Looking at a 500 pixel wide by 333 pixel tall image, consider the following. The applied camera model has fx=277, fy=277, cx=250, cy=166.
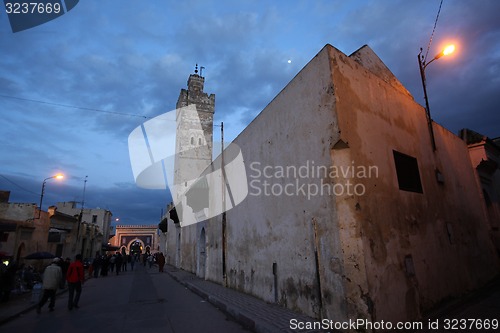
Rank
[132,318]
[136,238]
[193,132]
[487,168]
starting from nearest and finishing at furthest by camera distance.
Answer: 1. [132,318]
2. [487,168]
3. [193,132]
4. [136,238]

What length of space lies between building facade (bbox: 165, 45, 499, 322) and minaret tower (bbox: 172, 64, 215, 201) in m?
22.4

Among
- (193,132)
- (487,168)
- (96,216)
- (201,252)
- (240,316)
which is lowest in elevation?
(240,316)

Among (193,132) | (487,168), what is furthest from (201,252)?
(193,132)

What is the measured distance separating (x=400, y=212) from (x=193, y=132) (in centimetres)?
2797

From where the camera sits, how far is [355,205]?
483cm

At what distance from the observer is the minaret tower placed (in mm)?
30359

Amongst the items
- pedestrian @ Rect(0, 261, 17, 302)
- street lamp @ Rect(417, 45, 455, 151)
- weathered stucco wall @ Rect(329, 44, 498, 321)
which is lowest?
pedestrian @ Rect(0, 261, 17, 302)

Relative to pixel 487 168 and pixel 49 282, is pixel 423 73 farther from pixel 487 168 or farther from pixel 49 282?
pixel 49 282

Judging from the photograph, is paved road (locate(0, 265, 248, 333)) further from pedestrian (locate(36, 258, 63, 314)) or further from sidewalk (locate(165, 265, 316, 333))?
pedestrian (locate(36, 258, 63, 314))

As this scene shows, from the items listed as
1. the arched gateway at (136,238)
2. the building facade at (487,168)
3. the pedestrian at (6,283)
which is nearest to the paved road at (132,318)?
the pedestrian at (6,283)

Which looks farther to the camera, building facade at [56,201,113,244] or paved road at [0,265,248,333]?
building facade at [56,201,113,244]

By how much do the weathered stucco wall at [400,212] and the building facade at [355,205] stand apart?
3 centimetres

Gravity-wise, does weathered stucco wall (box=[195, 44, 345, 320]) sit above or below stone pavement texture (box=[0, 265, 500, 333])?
above

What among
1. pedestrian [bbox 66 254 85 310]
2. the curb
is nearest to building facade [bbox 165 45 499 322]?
the curb
